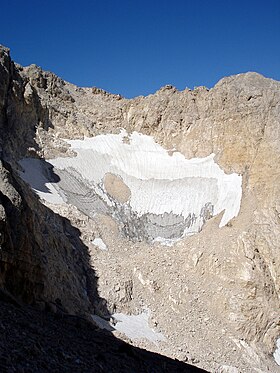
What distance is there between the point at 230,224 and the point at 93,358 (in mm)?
25057

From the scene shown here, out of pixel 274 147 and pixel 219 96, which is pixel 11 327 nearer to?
pixel 274 147

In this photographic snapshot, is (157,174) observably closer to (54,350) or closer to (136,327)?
(136,327)

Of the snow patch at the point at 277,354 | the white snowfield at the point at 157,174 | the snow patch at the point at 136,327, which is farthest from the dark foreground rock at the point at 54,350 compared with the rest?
the white snowfield at the point at 157,174

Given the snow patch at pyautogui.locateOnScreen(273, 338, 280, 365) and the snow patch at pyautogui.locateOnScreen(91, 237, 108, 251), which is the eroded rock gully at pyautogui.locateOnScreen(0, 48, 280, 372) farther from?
the snow patch at pyautogui.locateOnScreen(273, 338, 280, 365)

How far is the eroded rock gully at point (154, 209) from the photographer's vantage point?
2403 cm

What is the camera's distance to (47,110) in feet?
144

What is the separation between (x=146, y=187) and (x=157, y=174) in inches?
83.4

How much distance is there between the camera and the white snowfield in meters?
37.2

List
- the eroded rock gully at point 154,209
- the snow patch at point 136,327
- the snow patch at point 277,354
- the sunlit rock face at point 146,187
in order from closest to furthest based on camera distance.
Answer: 1. the eroded rock gully at point 154,209
2. the snow patch at point 136,327
3. the snow patch at point 277,354
4. the sunlit rock face at point 146,187

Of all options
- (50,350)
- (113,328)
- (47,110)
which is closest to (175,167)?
(47,110)

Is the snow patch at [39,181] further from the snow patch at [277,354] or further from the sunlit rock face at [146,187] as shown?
the snow patch at [277,354]

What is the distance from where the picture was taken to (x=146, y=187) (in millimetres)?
40375

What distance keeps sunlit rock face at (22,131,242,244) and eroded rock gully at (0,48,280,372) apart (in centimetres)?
13

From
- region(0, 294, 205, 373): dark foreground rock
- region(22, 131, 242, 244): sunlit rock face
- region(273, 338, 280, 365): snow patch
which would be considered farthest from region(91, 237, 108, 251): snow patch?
region(0, 294, 205, 373): dark foreground rock
